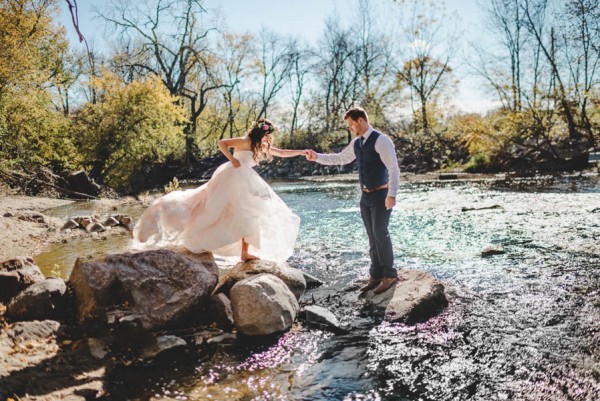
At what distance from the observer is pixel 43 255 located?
8.22 m

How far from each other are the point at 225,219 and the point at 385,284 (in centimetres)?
257

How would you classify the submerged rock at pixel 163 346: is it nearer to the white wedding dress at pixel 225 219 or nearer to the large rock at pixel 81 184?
the white wedding dress at pixel 225 219

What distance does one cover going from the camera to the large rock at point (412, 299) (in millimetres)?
4898

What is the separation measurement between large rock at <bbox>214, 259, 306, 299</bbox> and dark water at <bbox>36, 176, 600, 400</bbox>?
0.26m

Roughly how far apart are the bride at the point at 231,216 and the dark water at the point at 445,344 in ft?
3.94

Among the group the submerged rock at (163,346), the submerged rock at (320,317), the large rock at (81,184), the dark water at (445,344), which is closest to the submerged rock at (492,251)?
the dark water at (445,344)

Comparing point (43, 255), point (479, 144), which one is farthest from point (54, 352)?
point (479, 144)

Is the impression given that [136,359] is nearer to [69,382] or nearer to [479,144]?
[69,382]

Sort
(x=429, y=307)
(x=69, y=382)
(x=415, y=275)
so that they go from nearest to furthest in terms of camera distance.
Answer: (x=69, y=382) < (x=429, y=307) < (x=415, y=275)

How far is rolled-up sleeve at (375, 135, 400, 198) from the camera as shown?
5.34 metres

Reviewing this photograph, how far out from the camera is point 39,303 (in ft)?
15.3

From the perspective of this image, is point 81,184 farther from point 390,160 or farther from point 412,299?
point 412,299

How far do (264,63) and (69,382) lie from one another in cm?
4488

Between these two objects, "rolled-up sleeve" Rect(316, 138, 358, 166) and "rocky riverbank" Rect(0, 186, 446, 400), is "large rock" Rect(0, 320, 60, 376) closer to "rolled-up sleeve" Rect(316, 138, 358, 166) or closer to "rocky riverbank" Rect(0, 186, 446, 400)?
"rocky riverbank" Rect(0, 186, 446, 400)
